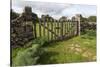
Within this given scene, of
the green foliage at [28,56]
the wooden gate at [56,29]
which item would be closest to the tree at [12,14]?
the wooden gate at [56,29]

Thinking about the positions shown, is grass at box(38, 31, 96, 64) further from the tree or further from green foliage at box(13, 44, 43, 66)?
the tree

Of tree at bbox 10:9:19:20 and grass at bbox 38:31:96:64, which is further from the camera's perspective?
grass at bbox 38:31:96:64

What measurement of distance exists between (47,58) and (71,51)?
A: 0.29m

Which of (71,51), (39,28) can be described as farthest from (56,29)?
(71,51)

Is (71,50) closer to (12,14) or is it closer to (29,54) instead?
(29,54)

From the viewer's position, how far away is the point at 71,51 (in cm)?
204

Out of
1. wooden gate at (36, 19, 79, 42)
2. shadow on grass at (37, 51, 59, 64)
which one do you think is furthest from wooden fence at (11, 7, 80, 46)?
shadow on grass at (37, 51, 59, 64)

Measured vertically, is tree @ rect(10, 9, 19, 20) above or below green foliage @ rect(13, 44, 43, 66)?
above

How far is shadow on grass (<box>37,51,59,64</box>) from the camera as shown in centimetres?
194

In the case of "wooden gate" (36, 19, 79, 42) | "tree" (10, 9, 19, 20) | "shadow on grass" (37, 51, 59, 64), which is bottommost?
"shadow on grass" (37, 51, 59, 64)

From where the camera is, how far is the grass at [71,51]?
1973mm

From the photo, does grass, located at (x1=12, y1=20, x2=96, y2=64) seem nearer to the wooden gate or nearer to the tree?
the wooden gate

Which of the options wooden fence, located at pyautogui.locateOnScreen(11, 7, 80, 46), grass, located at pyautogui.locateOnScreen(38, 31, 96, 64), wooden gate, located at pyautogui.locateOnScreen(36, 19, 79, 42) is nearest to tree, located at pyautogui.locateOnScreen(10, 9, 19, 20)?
wooden fence, located at pyautogui.locateOnScreen(11, 7, 80, 46)
